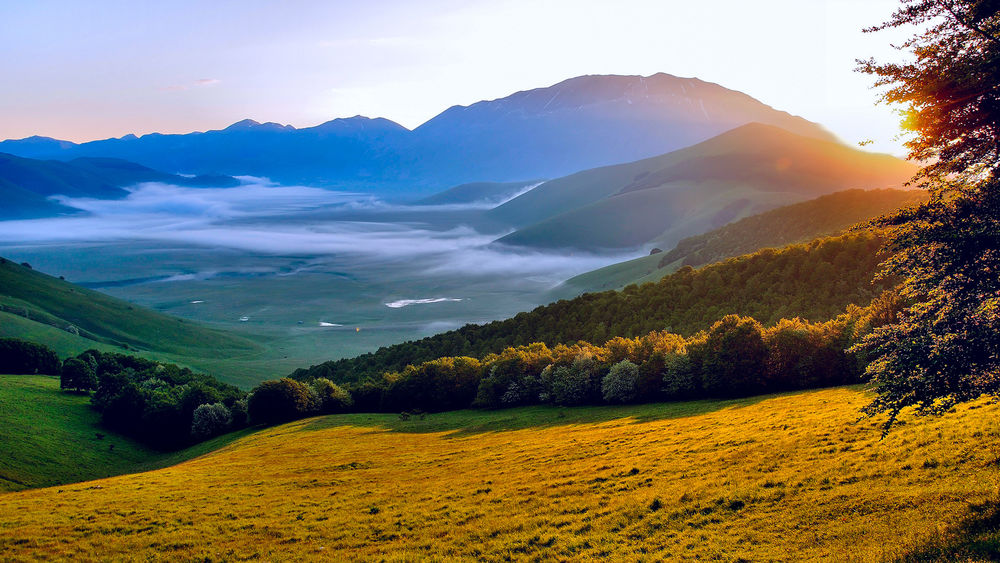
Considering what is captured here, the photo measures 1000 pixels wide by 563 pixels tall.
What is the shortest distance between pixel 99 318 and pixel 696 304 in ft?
577

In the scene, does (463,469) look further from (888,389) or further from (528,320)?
(528,320)

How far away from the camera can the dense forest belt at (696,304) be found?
89.8 metres

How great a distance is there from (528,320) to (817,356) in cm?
6723

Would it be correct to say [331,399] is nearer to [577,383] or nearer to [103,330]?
[577,383]

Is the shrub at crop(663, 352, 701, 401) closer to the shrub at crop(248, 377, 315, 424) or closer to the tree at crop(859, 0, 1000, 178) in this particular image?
the tree at crop(859, 0, 1000, 178)

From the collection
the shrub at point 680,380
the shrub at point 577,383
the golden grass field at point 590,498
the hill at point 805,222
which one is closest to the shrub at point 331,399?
the shrub at point 577,383

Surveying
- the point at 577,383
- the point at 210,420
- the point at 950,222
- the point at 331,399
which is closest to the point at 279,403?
the point at 331,399

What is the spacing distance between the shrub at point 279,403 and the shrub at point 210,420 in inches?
168

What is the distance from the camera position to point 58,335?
468 ft

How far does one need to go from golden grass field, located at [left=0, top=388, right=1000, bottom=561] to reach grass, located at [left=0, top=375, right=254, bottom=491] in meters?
23.6

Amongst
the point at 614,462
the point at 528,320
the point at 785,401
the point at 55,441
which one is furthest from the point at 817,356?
the point at 55,441

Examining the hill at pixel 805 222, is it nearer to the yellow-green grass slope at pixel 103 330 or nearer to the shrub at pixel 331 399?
the shrub at pixel 331 399

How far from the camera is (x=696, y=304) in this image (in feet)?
339

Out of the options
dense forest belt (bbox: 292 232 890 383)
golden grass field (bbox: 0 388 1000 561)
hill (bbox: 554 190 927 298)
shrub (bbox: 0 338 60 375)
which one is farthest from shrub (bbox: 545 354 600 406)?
hill (bbox: 554 190 927 298)
